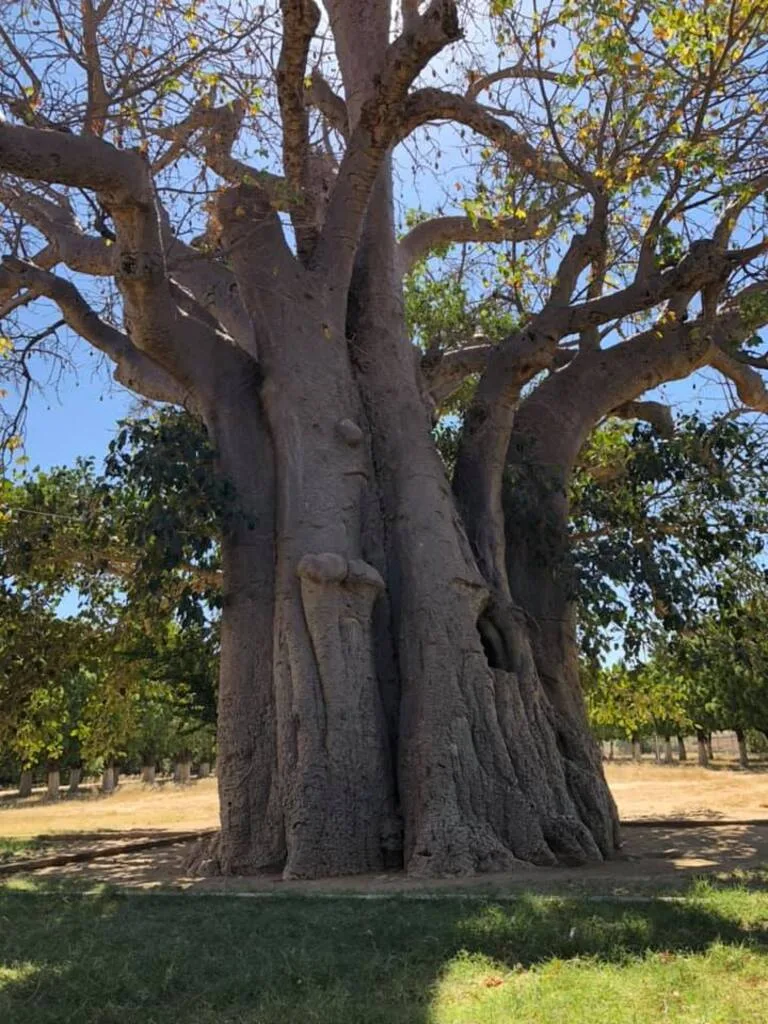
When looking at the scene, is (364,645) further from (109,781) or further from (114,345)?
(109,781)

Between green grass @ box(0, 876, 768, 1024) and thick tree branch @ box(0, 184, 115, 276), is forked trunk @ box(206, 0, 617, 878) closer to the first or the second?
thick tree branch @ box(0, 184, 115, 276)

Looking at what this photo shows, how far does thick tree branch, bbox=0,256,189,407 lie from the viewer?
8391 millimetres

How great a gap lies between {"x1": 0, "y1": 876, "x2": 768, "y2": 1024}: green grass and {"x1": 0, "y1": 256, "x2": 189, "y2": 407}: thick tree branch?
5.22 metres

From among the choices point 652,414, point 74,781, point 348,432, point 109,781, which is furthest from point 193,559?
point 74,781

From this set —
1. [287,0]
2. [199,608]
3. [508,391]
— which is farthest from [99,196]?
[508,391]

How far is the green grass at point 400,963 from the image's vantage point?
114 inches

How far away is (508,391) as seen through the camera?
8.45 metres

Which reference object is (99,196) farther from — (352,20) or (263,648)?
(352,20)

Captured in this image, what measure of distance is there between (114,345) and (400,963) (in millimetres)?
6815

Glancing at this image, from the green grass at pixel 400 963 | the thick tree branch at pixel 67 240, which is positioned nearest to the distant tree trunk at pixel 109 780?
the thick tree branch at pixel 67 240

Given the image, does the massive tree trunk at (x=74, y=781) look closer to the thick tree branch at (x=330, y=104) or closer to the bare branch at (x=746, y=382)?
the thick tree branch at (x=330, y=104)

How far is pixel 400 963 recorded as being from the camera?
135 inches

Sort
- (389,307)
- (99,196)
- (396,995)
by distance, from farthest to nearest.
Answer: (389,307) < (99,196) < (396,995)

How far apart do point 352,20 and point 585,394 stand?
446 centimetres
